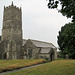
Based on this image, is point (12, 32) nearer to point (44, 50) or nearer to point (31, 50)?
point (31, 50)

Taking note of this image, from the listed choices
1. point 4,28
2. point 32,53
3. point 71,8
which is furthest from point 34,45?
point 71,8

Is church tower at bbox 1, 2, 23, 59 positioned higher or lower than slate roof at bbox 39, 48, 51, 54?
higher

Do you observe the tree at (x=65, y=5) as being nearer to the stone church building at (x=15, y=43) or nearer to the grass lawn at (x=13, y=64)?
the grass lawn at (x=13, y=64)

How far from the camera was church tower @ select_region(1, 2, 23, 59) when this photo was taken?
161 feet

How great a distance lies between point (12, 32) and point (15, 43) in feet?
15.3

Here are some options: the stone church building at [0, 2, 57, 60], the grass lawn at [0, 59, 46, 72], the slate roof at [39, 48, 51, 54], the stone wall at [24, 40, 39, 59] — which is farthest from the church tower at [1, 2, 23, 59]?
the grass lawn at [0, 59, 46, 72]

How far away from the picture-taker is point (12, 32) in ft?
164

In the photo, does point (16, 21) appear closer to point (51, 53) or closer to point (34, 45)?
point (34, 45)

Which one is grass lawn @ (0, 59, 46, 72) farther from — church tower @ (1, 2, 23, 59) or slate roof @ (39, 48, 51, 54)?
church tower @ (1, 2, 23, 59)

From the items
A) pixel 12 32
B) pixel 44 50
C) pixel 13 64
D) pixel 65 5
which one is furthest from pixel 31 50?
pixel 65 5

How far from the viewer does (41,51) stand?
46.8 metres

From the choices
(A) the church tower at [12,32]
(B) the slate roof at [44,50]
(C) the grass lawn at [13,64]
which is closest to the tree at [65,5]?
(C) the grass lawn at [13,64]

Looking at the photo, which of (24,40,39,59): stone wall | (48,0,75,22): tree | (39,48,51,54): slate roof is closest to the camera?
(48,0,75,22): tree

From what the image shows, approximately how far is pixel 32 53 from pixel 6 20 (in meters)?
18.4
